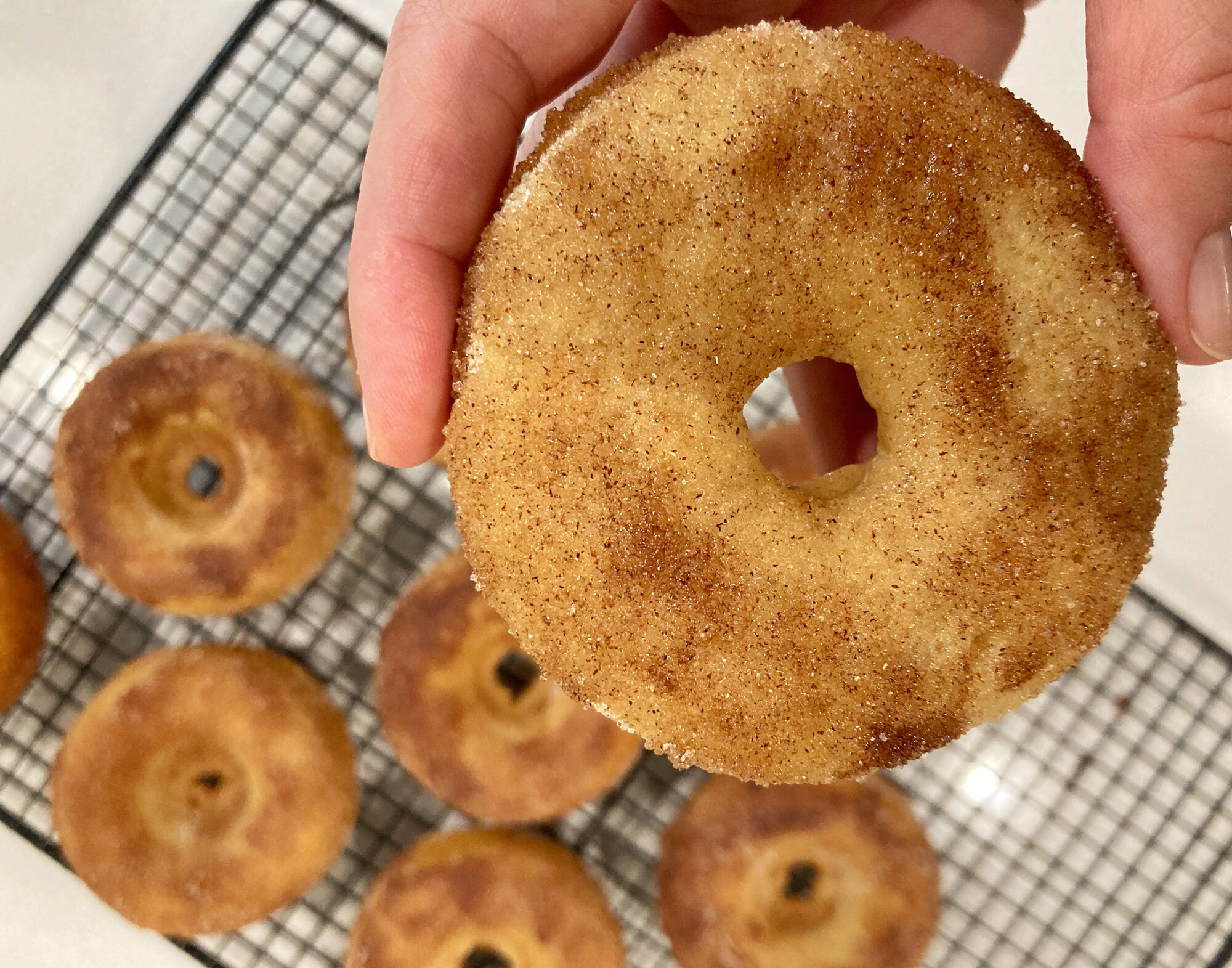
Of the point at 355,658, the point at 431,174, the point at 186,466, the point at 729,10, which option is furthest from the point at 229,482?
the point at 729,10

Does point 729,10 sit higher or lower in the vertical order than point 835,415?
higher

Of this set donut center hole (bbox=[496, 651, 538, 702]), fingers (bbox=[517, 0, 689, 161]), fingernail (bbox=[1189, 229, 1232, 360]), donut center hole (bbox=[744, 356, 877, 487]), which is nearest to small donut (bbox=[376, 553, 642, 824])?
donut center hole (bbox=[496, 651, 538, 702])

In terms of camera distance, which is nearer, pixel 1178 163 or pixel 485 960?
pixel 1178 163

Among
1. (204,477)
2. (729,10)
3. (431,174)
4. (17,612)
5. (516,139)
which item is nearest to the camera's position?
(431,174)

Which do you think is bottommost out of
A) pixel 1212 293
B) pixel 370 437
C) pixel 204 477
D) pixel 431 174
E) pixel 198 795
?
pixel 198 795

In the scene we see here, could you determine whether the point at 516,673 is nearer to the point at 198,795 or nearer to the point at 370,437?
the point at 198,795

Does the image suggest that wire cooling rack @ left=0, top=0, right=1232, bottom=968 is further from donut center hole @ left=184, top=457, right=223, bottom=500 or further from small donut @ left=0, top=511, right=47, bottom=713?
donut center hole @ left=184, top=457, right=223, bottom=500

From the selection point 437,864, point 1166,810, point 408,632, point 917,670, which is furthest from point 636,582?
point 1166,810
